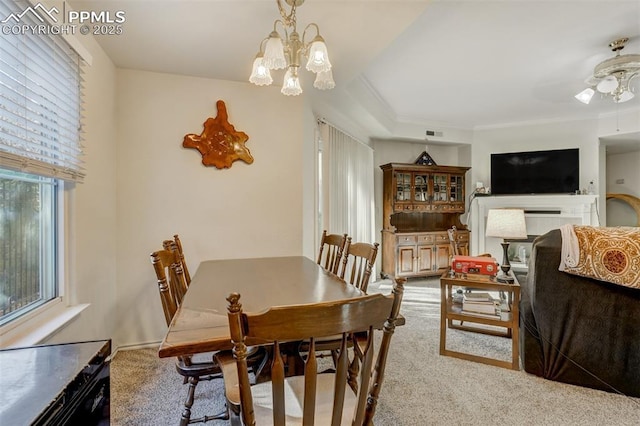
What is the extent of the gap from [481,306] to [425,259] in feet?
8.75

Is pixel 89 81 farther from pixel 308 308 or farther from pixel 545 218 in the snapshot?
pixel 545 218

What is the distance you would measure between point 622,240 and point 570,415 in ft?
3.41

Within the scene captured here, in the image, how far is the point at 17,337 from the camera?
1331mm

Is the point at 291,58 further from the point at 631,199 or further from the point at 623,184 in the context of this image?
the point at 623,184

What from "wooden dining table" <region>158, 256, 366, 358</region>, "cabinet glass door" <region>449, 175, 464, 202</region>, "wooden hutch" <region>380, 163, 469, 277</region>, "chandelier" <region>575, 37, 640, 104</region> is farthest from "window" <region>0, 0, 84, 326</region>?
"cabinet glass door" <region>449, 175, 464, 202</region>

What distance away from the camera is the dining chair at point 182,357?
135 cm

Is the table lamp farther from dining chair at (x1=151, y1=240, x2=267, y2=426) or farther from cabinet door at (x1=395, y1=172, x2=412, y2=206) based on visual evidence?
dining chair at (x1=151, y1=240, x2=267, y2=426)

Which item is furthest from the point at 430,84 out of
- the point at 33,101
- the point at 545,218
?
the point at 33,101

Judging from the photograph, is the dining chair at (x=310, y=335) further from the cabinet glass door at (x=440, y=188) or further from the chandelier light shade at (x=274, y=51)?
the cabinet glass door at (x=440, y=188)

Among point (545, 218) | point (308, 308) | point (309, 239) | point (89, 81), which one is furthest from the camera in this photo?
point (545, 218)

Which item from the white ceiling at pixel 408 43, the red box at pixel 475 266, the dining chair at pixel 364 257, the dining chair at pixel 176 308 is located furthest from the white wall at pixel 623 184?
the dining chair at pixel 176 308

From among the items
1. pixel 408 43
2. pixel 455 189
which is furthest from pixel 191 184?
pixel 455 189

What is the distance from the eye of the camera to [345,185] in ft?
12.9

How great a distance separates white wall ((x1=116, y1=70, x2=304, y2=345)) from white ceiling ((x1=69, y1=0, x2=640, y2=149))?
8.0 inches
